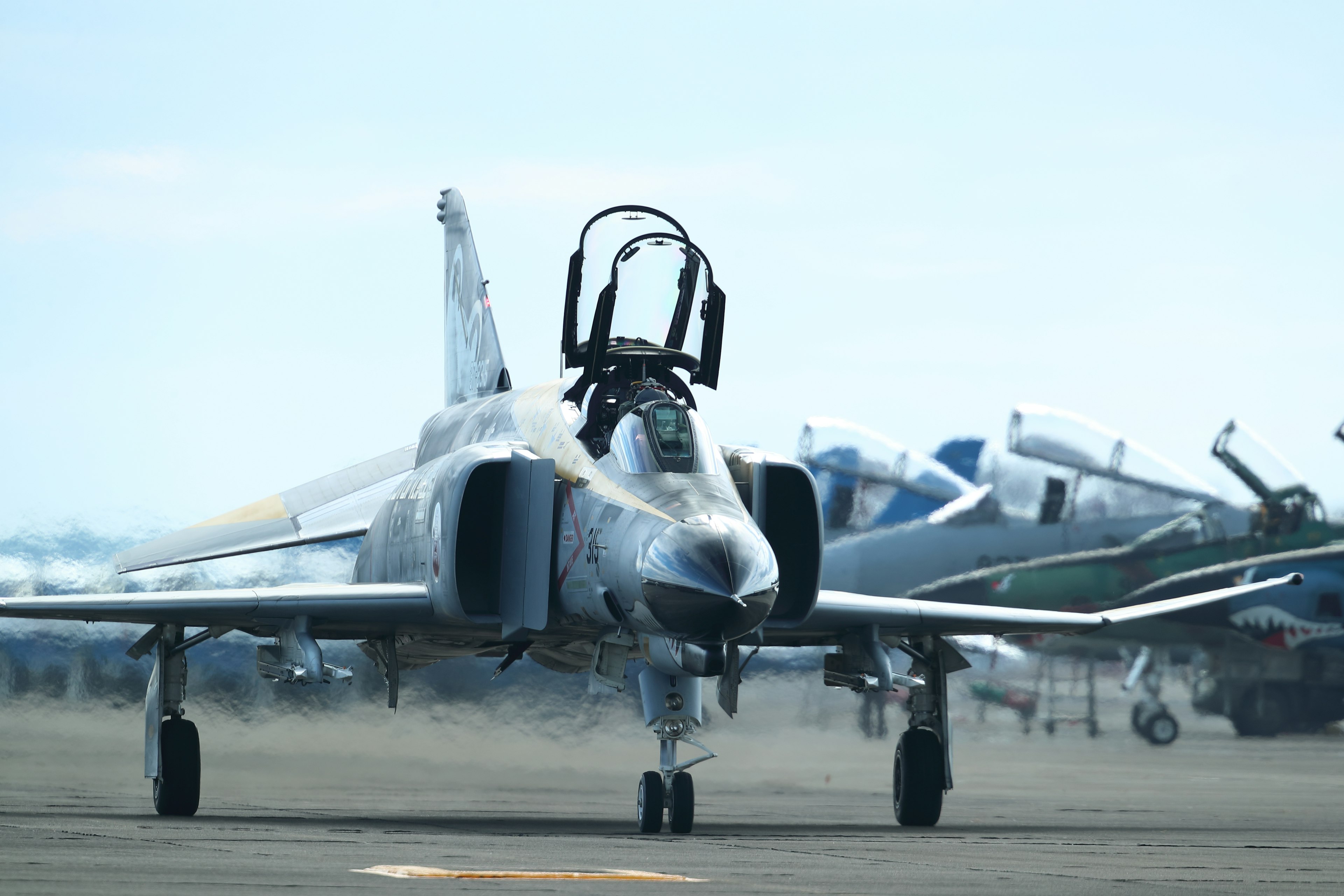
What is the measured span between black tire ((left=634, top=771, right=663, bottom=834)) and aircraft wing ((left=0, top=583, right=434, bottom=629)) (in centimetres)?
252

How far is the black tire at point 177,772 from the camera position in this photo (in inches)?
526

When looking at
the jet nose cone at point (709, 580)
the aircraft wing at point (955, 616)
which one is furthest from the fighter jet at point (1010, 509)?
the jet nose cone at point (709, 580)

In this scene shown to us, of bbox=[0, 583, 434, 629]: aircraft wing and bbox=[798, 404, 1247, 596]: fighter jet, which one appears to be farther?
bbox=[798, 404, 1247, 596]: fighter jet

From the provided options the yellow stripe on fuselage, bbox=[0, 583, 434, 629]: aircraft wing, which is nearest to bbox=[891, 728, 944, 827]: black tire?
the yellow stripe on fuselage

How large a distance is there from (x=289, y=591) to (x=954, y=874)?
642 cm

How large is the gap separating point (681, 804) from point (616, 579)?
1493 mm

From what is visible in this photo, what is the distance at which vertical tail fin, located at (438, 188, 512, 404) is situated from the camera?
55.1 ft

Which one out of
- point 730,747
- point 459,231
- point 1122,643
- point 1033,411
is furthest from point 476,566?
point 1033,411

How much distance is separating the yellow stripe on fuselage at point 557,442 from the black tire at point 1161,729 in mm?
13517

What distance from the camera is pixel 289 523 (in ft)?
54.0

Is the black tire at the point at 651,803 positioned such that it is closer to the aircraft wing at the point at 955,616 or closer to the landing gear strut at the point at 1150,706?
the aircraft wing at the point at 955,616

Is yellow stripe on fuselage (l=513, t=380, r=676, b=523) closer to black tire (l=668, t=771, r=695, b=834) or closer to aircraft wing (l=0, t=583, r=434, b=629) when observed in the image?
aircraft wing (l=0, t=583, r=434, b=629)

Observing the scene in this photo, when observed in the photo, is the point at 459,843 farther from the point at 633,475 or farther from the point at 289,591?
the point at 289,591

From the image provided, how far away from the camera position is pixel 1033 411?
2831 centimetres
